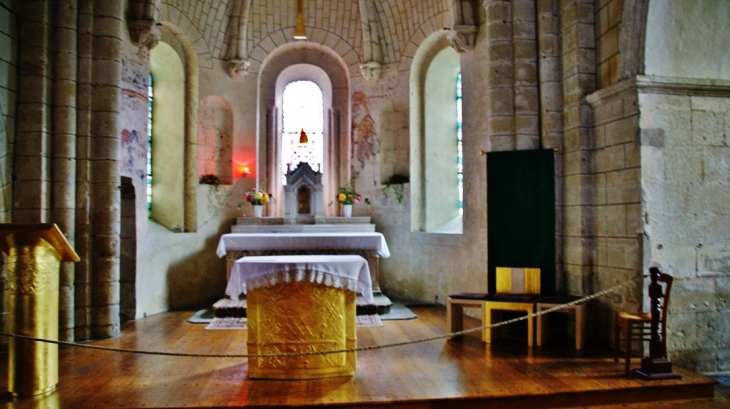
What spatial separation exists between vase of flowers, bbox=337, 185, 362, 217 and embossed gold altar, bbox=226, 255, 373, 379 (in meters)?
5.03

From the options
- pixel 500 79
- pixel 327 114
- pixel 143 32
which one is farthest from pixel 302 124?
pixel 500 79

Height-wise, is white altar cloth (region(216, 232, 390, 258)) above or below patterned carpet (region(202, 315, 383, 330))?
above

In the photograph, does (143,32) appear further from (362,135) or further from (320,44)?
(362,135)

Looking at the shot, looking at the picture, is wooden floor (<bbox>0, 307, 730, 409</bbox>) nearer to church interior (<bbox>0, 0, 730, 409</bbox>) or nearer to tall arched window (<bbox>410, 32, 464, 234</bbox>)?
church interior (<bbox>0, 0, 730, 409</bbox>)

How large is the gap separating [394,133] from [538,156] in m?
3.70

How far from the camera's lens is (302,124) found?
11.4 m

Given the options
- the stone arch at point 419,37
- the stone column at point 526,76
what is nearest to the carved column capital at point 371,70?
the stone arch at point 419,37

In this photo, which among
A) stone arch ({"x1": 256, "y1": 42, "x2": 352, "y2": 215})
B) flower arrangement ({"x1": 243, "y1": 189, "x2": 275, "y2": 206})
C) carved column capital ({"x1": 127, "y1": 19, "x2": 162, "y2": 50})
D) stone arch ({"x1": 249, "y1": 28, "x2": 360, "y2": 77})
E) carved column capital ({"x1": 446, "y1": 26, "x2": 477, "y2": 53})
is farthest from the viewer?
stone arch ({"x1": 256, "y1": 42, "x2": 352, "y2": 215})

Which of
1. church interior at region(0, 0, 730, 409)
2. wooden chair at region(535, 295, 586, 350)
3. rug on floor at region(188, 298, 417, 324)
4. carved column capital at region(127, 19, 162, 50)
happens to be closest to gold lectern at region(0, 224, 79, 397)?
church interior at region(0, 0, 730, 409)

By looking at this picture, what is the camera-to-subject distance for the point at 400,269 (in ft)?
33.9

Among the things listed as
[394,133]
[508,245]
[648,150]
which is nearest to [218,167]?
[394,133]

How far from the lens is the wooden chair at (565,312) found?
6.39 m

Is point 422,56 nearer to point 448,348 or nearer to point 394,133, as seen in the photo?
point 394,133

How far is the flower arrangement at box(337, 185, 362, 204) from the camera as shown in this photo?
1028 centimetres
